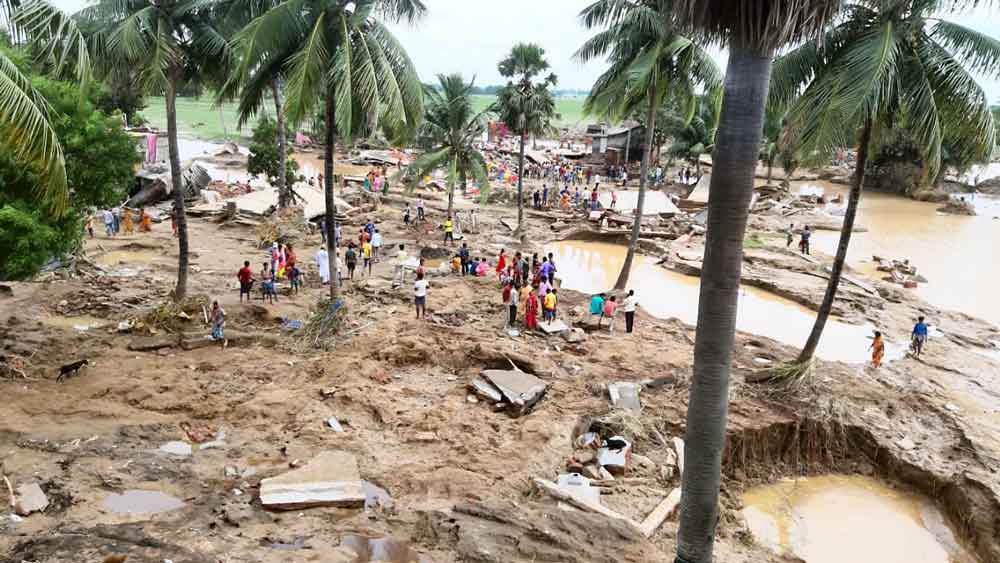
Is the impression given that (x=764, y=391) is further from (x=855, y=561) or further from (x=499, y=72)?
(x=499, y=72)

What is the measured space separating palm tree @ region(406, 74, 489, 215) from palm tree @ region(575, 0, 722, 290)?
7.15m

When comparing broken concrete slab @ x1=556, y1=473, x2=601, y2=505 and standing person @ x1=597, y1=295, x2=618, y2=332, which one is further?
standing person @ x1=597, y1=295, x2=618, y2=332

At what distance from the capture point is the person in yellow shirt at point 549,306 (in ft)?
47.7

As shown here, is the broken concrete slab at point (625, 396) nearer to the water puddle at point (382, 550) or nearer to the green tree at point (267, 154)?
the water puddle at point (382, 550)

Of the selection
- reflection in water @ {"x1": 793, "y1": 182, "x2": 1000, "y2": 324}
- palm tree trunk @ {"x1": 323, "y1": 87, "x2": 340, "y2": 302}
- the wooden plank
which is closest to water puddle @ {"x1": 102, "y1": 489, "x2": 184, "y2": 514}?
the wooden plank

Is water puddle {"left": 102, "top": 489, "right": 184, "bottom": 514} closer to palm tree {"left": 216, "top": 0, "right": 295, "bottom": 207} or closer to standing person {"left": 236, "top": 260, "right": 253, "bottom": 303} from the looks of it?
palm tree {"left": 216, "top": 0, "right": 295, "bottom": 207}

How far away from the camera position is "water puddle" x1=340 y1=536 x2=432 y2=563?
21.9 feet

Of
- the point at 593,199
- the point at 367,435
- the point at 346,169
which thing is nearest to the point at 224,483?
the point at 367,435

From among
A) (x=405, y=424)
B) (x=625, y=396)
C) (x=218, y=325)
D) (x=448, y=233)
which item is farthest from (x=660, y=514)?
(x=448, y=233)

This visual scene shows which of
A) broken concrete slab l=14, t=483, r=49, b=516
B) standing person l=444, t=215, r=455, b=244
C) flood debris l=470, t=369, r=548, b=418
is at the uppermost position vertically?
standing person l=444, t=215, r=455, b=244

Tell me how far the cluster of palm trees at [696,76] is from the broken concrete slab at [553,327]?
4545 millimetres

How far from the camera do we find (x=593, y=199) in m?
30.9

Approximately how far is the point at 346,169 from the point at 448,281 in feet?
100

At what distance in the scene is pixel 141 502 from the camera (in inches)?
297
